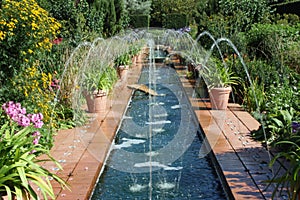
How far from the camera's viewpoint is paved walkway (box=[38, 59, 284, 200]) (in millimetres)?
4035

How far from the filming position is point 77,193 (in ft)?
12.9

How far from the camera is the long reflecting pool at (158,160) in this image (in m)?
4.32

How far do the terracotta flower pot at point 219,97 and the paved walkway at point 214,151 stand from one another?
0.45 ft

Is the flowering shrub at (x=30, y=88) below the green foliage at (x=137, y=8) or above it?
below

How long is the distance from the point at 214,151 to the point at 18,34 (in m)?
2.89

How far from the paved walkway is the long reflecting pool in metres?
0.15

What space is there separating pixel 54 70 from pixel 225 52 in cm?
521

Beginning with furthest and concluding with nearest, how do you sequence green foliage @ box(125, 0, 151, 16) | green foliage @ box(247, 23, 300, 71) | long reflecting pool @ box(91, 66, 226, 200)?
green foliage @ box(125, 0, 151, 16) < green foliage @ box(247, 23, 300, 71) < long reflecting pool @ box(91, 66, 226, 200)

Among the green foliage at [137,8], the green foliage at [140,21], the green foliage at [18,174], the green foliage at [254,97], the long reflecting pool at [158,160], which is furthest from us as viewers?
the green foliage at [137,8]

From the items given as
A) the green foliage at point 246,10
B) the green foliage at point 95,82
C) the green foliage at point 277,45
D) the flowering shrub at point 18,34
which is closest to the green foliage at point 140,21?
the green foliage at point 246,10

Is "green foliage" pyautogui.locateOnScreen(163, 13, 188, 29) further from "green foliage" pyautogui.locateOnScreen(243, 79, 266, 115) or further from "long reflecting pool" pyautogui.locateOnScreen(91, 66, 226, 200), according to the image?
"green foliage" pyautogui.locateOnScreen(243, 79, 266, 115)

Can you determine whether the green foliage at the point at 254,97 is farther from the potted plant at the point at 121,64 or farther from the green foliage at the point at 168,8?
the green foliage at the point at 168,8

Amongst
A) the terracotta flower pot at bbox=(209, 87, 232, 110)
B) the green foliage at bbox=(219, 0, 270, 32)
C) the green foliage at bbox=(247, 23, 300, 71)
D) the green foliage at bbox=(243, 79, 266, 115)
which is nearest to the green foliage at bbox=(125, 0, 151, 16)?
the green foliage at bbox=(219, 0, 270, 32)

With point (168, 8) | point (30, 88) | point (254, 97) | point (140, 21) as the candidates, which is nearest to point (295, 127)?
point (254, 97)
